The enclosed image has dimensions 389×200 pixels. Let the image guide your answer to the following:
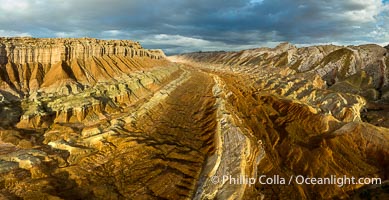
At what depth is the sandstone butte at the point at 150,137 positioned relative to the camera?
19578 millimetres

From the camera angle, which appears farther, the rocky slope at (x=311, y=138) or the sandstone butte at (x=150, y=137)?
the rocky slope at (x=311, y=138)

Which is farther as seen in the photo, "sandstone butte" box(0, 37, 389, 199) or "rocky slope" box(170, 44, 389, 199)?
"rocky slope" box(170, 44, 389, 199)

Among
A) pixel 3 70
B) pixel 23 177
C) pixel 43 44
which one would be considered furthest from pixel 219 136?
pixel 43 44

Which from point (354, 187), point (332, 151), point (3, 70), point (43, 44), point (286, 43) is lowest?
point (354, 187)

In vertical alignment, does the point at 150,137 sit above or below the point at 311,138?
below

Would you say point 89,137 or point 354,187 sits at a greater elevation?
point 89,137

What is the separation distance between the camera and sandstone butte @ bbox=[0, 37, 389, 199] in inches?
771

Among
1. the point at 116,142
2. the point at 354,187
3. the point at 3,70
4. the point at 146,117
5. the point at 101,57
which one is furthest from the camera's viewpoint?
the point at 101,57

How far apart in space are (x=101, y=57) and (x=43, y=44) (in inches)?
435

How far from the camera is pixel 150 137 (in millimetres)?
27266

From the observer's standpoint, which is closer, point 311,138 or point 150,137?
point 150,137

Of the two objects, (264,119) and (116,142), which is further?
(264,119)

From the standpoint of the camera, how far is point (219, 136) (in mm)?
26031

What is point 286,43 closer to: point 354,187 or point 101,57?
point 101,57
